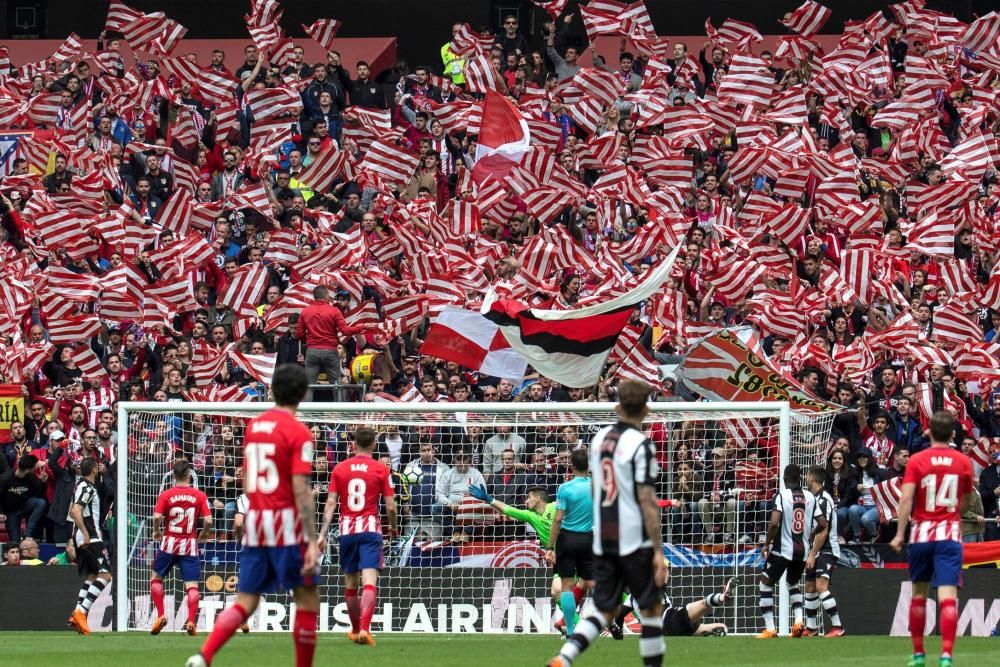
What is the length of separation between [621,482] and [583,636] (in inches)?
40.9

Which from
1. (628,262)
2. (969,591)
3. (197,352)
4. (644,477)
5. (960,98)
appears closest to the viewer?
(644,477)

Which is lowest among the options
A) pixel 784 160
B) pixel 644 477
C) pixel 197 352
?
pixel 644 477

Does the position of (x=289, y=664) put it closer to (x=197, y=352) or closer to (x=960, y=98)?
(x=197, y=352)

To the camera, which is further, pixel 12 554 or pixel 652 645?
pixel 12 554

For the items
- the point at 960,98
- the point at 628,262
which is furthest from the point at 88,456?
the point at 960,98

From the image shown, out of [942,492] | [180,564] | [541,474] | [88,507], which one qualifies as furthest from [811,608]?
[88,507]

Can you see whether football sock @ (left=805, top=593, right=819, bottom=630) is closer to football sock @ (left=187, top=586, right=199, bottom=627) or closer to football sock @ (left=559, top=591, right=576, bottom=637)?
football sock @ (left=559, top=591, right=576, bottom=637)

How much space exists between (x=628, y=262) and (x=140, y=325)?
7.26 metres

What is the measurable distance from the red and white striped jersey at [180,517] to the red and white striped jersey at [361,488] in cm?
269

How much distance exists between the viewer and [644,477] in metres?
11.2

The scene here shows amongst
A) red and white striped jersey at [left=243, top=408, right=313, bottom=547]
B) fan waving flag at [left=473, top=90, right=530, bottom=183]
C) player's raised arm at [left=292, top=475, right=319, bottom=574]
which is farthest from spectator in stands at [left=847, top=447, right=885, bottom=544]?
player's raised arm at [left=292, top=475, right=319, bottom=574]

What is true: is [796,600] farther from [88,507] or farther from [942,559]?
[88,507]

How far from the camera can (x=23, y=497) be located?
22406 mm

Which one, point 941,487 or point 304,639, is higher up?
point 941,487
